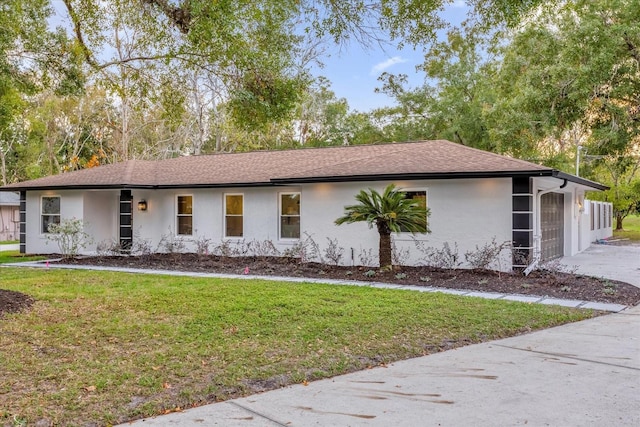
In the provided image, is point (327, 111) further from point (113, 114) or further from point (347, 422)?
point (347, 422)

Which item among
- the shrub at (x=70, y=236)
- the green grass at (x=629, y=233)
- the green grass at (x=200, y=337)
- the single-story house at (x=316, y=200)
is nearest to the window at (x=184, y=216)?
the single-story house at (x=316, y=200)

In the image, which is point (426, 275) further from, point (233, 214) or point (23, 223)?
point (23, 223)

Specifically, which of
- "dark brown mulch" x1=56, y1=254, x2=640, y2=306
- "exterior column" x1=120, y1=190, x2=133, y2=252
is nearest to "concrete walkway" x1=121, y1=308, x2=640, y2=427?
"dark brown mulch" x1=56, y1=254, x2=640, y2=306

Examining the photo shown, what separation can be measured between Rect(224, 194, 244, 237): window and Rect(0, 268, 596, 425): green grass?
5842 millimetres

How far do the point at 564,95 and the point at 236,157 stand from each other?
11.6 meters

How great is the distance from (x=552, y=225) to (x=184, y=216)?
431 inches

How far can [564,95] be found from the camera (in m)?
18.0

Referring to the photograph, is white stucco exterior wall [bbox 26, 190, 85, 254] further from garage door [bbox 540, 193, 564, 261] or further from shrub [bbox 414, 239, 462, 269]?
garage door [bbox 540, 193, 564, 261]

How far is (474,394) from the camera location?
4.17m

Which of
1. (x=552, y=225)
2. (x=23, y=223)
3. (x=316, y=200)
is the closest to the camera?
(x=316, y=200)

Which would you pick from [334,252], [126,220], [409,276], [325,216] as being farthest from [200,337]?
[126,220]

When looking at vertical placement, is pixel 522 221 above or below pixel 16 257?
above

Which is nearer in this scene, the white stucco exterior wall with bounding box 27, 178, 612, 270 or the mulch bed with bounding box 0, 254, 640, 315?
the mulch bed with bounding box 0, 254, 640, 315

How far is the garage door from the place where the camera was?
1389 cm
